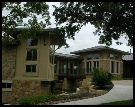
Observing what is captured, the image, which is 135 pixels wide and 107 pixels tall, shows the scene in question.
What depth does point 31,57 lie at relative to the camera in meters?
23.0

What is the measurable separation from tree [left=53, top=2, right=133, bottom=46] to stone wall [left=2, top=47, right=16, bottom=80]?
13.6 metres

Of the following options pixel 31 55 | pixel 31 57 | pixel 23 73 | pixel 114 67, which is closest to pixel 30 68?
pixel 23 73

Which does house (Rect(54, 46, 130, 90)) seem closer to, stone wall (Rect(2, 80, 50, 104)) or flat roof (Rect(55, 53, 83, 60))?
flat roof (Rect(55, 53, 83, 60))

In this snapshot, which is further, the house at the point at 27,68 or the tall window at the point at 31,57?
the tall window at the point at 31,57

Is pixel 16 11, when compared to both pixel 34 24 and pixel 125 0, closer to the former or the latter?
pixel 34 24

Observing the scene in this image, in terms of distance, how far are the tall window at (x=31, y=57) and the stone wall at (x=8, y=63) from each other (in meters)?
1.42

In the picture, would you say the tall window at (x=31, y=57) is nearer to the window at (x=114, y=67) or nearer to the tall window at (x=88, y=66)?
the tall window at (x=88, y=66)

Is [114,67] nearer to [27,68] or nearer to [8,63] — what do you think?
[27,68]

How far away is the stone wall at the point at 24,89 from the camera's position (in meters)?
22.4

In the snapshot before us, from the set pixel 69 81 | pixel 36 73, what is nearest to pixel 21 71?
pixel 36 73

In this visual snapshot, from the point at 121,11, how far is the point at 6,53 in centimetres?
1613

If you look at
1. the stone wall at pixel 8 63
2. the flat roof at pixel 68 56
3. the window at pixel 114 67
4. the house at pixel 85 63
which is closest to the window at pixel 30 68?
the stone wall at pixel 8 63

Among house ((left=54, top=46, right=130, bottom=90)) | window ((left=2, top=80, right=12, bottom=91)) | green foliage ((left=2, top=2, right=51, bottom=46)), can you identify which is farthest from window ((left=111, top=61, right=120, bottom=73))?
green foliage ((left=2, top=2, right=51, bottom=46))

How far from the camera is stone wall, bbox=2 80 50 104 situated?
2244 cm
